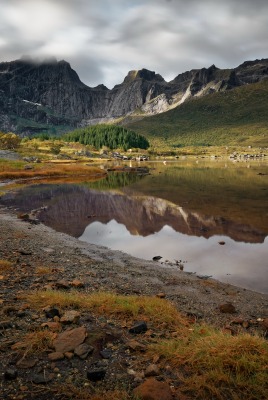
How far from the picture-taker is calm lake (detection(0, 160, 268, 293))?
65.4ft

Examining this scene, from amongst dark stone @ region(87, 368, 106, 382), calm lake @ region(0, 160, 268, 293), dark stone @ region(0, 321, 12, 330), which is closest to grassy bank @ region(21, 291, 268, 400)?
dark stone @ region(0, 321, 12, 330)

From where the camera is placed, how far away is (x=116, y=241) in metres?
25.3

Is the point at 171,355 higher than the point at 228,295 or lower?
higher

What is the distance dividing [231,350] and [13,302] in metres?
6.86

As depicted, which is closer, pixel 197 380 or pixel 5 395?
pixel 5 395

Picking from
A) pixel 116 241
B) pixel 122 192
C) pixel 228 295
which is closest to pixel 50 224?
pixel 116 241

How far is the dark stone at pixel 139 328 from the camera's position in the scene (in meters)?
9.13

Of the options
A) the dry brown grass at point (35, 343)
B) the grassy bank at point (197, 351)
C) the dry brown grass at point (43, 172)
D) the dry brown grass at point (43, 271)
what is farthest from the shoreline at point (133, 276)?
the dry brown grass at point (43, 172)

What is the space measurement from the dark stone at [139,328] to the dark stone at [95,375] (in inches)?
90.8

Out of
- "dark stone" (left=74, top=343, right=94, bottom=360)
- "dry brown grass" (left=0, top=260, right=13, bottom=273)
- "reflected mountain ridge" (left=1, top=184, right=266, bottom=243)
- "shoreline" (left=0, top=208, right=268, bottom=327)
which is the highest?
"dark stone" (left=74, top=343, right=94, bottom=360)

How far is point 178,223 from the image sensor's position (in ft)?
101

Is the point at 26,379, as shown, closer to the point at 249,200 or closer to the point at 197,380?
the point at 197,380

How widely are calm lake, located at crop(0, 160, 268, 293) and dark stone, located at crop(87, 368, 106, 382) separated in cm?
1060

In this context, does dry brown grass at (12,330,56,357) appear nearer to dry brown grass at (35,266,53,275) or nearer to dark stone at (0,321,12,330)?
dark stone at (0,321,12,330)
